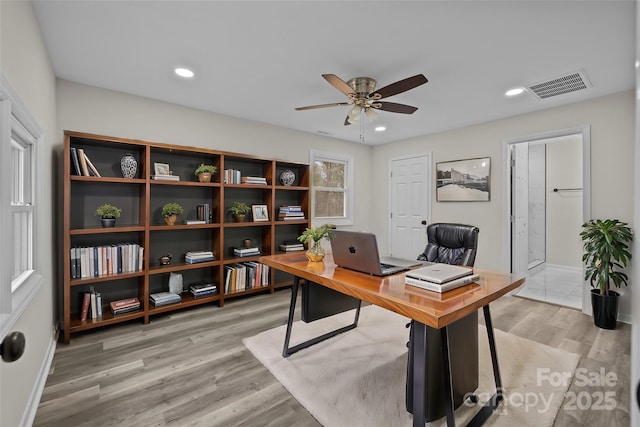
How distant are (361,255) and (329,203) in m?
3.42

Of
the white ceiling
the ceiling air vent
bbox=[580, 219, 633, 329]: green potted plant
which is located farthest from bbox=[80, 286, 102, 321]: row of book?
bbox=[580, 219, 633, 329]: green potted plant

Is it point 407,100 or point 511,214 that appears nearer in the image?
point 407,100

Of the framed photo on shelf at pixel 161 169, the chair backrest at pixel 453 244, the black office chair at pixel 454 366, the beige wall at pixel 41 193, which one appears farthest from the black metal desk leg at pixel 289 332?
the framed photo on shelf at pixel 161 169

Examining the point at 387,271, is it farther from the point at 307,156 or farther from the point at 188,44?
the point at 307,156

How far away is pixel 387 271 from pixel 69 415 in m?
2.02

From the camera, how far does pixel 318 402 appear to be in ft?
5.91

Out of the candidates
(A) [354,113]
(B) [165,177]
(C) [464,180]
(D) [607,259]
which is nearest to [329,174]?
(C) [464,180]

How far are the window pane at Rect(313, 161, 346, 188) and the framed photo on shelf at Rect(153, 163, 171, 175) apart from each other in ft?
7.63

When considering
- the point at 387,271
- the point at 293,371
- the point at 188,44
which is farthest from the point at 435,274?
the point at 188,44

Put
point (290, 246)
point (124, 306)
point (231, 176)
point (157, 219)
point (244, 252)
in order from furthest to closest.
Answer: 1. point (290, 246)
2. point (244, 252)
3. point (231, 176)
4. point (157, 219)
5. point (124, 306)

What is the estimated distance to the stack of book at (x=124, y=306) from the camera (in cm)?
288

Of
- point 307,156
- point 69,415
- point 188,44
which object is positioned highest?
point 188,44

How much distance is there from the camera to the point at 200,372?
2.12 meters

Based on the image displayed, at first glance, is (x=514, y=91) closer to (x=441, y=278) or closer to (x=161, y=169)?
(x=441, y=278)
